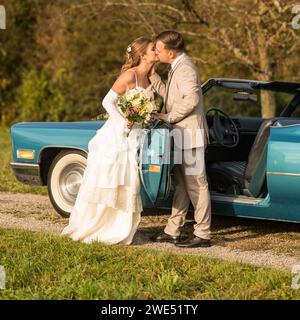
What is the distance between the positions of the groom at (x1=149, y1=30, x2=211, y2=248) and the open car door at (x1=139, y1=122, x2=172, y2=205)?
13 centimetres

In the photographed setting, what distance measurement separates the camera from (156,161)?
21.4 feet

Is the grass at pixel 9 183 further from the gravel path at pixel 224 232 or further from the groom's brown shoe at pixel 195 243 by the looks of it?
the groom's brown shoe at pixel 195 243

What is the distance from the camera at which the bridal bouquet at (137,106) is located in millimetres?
6441

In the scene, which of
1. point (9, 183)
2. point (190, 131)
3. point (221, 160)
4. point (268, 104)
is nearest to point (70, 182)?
point (221, 160)

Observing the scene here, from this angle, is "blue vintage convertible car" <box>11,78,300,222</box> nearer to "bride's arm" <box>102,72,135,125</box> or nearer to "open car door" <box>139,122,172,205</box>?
"open car door" <box>139,122,172,205</box>

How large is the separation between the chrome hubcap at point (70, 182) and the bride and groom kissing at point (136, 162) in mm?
919

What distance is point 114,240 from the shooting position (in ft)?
21.5

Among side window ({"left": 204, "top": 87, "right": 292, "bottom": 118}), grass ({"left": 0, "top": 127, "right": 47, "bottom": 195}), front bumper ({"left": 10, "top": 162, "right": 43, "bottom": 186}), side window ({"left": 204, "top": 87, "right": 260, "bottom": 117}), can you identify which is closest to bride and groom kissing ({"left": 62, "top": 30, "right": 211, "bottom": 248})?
front bumper ({"left": 10, "top": 162, "right": 43, "bottom": 186})

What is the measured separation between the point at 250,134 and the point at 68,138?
6.49ft

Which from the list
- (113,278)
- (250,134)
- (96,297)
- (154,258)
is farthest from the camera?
(250,134)

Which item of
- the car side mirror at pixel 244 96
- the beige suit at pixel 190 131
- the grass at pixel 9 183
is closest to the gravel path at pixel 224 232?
the beige suit at pixel 190 131
